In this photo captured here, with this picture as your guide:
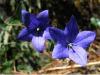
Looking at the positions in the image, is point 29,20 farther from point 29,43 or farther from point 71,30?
point 29,43

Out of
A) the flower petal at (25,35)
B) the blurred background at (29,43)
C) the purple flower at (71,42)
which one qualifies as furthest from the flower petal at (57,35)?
the blurred background at (29,43)

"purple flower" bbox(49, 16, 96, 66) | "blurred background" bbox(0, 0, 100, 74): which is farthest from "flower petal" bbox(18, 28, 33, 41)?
"blurred background" bbox(0, 0, 100, 74)

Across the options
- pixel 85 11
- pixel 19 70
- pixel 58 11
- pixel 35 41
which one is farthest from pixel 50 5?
pixel 35 41

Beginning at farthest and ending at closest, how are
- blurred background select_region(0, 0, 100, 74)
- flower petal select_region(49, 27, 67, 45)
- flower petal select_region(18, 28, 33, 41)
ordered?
blurred background select_region(0, 0, 100, 74) < flower petal select_region(18, 28, 33, 41) < flower petal select_region(49, 27, 67, 45)

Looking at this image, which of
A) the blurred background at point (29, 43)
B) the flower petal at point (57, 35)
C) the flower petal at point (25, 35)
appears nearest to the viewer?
the flower petal at point (57, 35)

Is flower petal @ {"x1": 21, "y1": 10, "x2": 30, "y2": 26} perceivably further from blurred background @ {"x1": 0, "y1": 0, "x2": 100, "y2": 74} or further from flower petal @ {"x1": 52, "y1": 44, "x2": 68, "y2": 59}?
blurred background @ {"x1": 0, "y1": 0, "x2": 100, "y2": 74}

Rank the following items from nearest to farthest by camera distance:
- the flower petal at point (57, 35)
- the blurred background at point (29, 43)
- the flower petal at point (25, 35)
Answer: the flower petal at point (57, 35) < the flower petal at point (25, 35) < the blurred background at point (29, 43)

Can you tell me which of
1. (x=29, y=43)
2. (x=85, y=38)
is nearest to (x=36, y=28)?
(x=85, y=38)

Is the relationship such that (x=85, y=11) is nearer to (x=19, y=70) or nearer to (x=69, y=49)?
(x=19, y=70)

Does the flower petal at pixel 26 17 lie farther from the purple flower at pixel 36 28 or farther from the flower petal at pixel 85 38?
the flower petal at pixel 85 38
